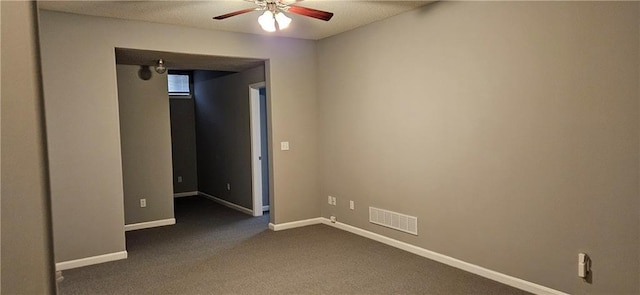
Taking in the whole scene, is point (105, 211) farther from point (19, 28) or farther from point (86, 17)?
point (19, 28)

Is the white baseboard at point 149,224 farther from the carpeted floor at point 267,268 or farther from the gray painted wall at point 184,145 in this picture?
the gray painted wall at point 184,145

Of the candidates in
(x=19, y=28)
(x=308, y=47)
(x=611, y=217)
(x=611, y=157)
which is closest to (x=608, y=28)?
(x=611, y=157)

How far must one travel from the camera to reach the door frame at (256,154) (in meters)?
6.30

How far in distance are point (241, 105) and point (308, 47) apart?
5.11ft

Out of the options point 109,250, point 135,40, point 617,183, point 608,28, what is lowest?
point 109,250

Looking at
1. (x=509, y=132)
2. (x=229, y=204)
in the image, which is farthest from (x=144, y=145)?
(x=509, y=132)

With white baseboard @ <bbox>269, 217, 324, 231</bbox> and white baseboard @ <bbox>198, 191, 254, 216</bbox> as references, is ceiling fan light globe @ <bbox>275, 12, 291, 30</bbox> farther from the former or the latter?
white baseboard @ <bbox>198, 191, 254, 216</bbox>

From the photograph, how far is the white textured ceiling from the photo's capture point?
3.84 metres

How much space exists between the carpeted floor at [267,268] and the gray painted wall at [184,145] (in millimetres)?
2760

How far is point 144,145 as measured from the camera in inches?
232

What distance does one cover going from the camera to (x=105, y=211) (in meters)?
4.40

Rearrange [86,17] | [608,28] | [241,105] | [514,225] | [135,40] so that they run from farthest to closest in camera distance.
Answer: [241,105] → [135,40] → [86,17] → [514,225] → [608,28]

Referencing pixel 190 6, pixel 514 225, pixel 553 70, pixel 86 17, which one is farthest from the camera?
pixel 86 17

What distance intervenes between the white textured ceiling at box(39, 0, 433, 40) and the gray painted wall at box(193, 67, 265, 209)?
1316 mm
